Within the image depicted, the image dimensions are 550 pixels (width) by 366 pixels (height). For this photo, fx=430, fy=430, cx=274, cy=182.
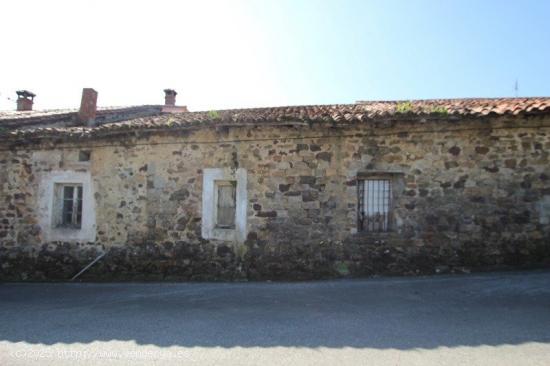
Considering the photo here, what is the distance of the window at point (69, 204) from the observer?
1011 centimetres

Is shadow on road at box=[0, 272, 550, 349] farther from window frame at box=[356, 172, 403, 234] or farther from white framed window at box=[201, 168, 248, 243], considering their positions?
white framed window at box=[201, 168, 248, 243]

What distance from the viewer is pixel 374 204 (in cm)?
857

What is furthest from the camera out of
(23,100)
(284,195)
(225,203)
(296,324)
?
(23,100)

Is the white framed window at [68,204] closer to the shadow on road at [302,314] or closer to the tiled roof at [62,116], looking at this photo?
the shadow on road at [302,314]

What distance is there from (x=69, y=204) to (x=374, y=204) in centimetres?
704

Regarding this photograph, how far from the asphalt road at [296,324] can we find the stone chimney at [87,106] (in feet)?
22.4

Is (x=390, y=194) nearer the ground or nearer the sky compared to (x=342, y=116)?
nearer the ground

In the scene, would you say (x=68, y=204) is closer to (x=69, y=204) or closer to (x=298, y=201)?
(x=69, y=204)

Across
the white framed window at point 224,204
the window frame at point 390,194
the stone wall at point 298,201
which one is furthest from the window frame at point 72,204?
the window frame at point 390,194

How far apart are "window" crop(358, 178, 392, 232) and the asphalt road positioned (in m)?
1.20

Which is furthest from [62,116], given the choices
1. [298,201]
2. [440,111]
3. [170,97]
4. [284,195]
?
[440,111]

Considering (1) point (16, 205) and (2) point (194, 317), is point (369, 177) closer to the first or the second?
(2) point (194, 317)

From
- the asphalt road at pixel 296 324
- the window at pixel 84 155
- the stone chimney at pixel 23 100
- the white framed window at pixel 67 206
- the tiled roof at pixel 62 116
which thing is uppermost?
the stone chimney at pixel 23 100

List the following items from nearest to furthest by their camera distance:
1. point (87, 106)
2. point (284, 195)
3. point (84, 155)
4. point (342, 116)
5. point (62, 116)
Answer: point (342, 116) < point (284, 195) < point (84, 155) < point (62, 116) < point (87, 106)
